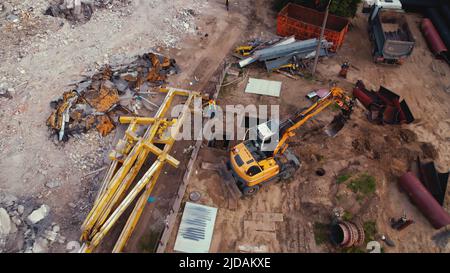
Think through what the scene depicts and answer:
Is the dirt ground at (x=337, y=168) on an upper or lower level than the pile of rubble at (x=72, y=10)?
lower

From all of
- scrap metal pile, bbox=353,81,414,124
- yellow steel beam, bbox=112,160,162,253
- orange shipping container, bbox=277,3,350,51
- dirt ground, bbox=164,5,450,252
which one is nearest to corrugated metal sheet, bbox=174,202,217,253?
dirt ground, bbox=164,5,450,252

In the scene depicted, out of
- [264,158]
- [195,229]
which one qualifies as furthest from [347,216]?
[195,229]

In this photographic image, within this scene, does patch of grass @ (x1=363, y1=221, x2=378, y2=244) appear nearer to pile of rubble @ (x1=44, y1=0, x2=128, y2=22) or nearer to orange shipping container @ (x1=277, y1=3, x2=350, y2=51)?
orange shipping container @ (x1=277, y1=3, x2=350, y2=51)

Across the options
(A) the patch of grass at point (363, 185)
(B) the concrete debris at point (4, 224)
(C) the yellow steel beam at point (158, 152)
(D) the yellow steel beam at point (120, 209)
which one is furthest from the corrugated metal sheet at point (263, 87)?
(B) the concrete debris at point (4, 224)

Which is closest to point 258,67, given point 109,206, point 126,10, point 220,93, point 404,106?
point 220,93

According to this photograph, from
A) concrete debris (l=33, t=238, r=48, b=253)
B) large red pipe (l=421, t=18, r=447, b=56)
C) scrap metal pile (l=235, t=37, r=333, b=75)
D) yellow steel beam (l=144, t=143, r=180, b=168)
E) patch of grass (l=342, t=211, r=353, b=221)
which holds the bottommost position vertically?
concrete debris (l=33, t=238, r=48, b=253)

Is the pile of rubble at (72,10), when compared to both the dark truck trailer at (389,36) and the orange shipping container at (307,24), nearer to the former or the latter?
the orange shipping container at (307,24)

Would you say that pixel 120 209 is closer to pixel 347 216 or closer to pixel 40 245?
pixel 40 245
